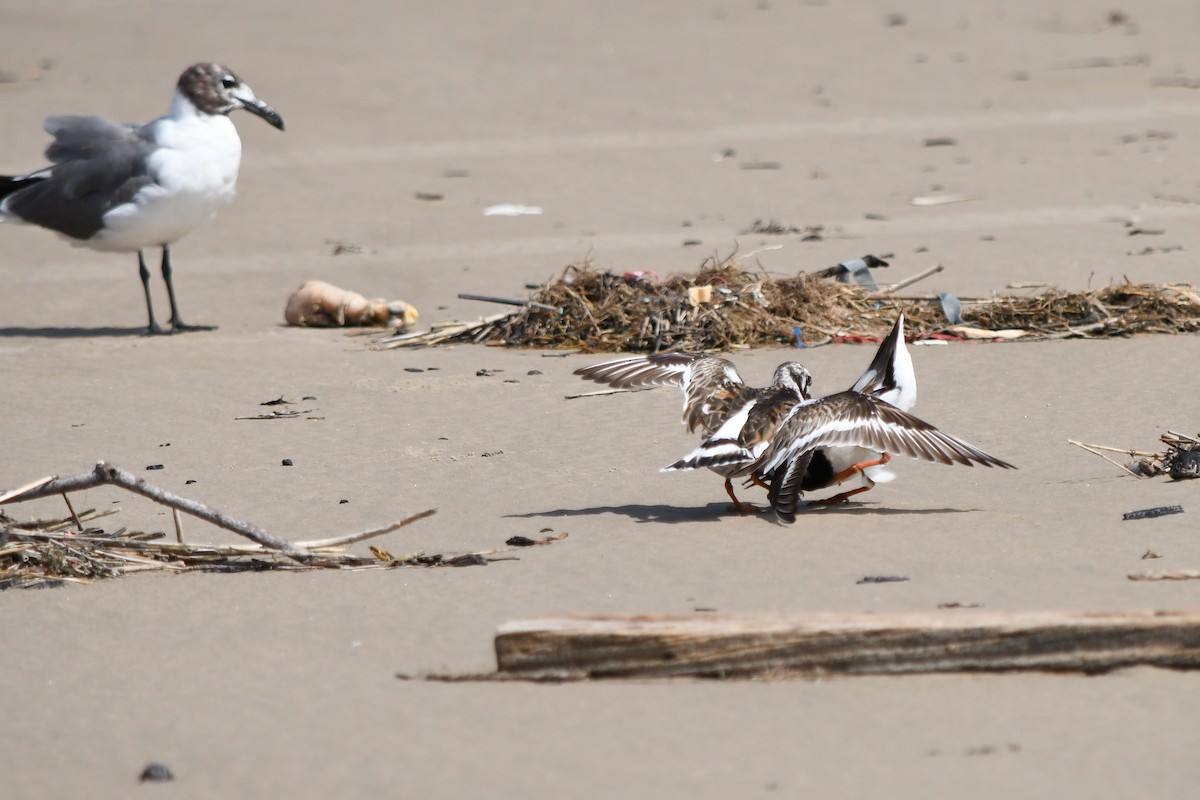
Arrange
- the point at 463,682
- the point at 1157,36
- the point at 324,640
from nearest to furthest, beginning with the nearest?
the point at 463,682 → the point at 324,640 → the point at 1157,36

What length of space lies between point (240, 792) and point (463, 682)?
0.75 m

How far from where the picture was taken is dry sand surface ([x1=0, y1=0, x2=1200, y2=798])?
373 cm

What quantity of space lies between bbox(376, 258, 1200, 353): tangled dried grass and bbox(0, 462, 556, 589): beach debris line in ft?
11.6

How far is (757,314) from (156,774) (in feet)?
18.9

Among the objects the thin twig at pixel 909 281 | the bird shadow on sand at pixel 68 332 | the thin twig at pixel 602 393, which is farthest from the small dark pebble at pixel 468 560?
the bird shadow on sand at pixel 68 332

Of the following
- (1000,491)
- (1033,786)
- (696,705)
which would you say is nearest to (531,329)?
(1000,491)

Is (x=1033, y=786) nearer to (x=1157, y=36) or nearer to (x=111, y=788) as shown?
(x=111, y=788)

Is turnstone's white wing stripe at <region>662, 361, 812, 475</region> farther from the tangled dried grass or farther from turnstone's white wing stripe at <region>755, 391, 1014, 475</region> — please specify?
the tangled dried grass

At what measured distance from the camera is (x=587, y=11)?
20344 mm

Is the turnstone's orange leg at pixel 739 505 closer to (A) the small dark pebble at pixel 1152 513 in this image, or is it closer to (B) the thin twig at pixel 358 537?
(B) the thin twig at pixel 358 537

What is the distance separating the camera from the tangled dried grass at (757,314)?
859cm

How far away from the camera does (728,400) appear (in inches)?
236

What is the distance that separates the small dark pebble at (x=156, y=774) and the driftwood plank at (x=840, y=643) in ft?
2.97

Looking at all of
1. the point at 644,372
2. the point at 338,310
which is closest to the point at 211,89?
the point at 338,310
